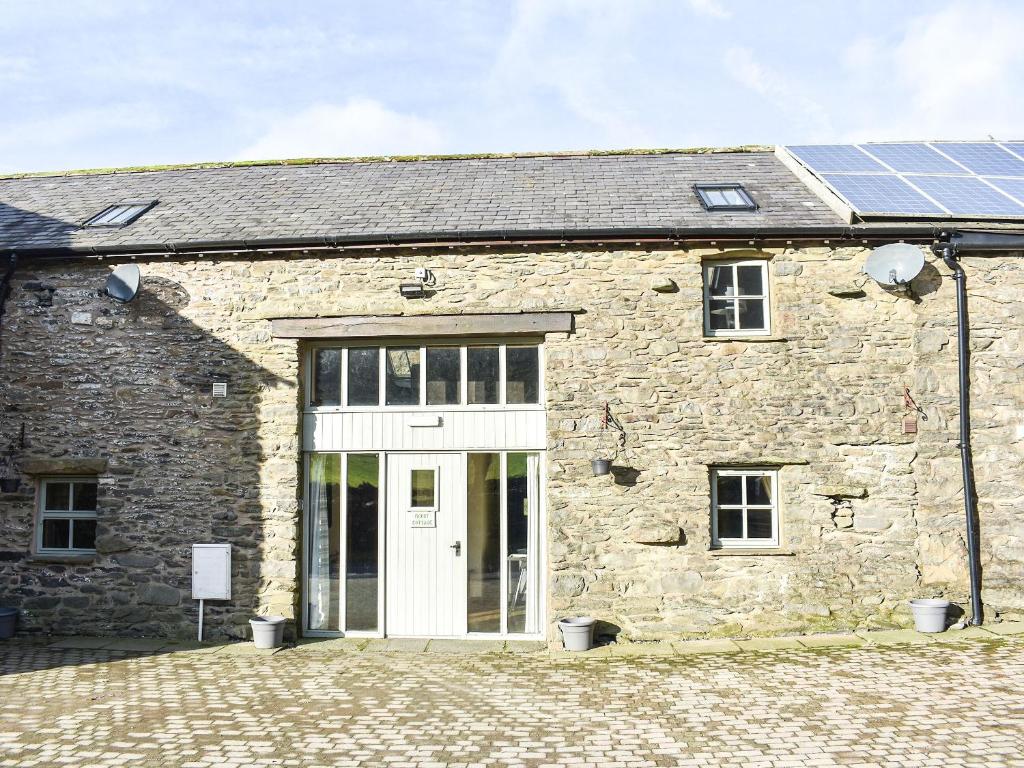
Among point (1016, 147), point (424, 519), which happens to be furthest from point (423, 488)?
point (1016, 147)

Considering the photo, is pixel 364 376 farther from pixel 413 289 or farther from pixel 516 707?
pixel 516 707

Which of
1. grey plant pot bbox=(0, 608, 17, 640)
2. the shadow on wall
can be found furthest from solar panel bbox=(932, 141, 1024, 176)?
grey plant pot bbox=(0, 608, 17, 640)

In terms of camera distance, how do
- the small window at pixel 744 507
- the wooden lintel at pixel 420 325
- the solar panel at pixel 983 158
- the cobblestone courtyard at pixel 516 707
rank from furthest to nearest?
the solar panel at pixel 983 158 < the wooden lintel at pixel 420 325 < the small window at pixel 744 507 < the cobblestone courtyard at pixel 516 707

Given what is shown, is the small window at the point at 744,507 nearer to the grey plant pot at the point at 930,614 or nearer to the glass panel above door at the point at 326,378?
the grey plant pot at the point at 930,614

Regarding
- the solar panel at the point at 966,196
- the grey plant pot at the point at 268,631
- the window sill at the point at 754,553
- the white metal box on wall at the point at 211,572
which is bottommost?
the grey plant pot at the point at 268,631

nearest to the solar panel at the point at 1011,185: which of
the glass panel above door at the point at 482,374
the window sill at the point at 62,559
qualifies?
the glass panel above door at the point at 482,374

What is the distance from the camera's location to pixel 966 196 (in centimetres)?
1062

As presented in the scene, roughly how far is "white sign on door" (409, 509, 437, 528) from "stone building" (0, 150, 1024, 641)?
0.06ft

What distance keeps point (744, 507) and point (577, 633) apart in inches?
98.2

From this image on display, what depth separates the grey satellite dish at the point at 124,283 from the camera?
10008 millimetres

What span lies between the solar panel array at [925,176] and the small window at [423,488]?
20.3 ft

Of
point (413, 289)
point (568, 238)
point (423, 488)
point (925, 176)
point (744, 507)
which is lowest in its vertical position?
point (744, 507)

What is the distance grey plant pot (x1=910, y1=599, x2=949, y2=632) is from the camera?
29.7 feet

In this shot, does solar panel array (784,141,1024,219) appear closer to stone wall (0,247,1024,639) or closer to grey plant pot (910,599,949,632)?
stone wall (0,247,1024,639)
